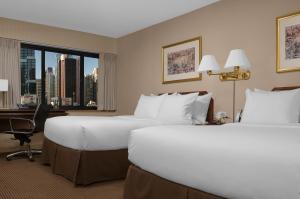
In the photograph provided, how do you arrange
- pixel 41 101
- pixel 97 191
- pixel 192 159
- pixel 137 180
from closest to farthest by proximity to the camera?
pixel 192 159, pixel 137 180, pixel 97 191, pixel 41 101

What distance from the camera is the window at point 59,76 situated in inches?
208

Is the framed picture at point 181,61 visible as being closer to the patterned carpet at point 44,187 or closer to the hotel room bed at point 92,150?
the hotel room bed at point 92,150

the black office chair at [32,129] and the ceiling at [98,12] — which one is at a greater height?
the ceiling at [98,12]

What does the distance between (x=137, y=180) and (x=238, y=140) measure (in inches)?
34.4

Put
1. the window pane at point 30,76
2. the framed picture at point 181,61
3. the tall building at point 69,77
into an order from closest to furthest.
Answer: the framed picture at point 181,61 < the window pane at point 30,76 < the tall building at point 69,77

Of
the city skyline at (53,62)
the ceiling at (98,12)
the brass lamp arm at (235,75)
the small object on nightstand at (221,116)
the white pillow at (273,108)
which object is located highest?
the ceiling at (98,12)

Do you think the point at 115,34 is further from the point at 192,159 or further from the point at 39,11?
the point at 192,159

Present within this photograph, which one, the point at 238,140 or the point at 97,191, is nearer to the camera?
the point at 238,140

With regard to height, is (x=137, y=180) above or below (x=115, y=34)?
below

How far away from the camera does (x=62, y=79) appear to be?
5.88m

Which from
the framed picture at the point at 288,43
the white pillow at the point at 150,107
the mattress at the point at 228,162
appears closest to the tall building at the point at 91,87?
the white pillow at the point at 150,107

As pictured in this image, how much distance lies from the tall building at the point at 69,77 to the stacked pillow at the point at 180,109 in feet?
7.94

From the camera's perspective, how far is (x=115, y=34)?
19.5 feet

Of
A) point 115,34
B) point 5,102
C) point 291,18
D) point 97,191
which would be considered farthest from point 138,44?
point 97,191
